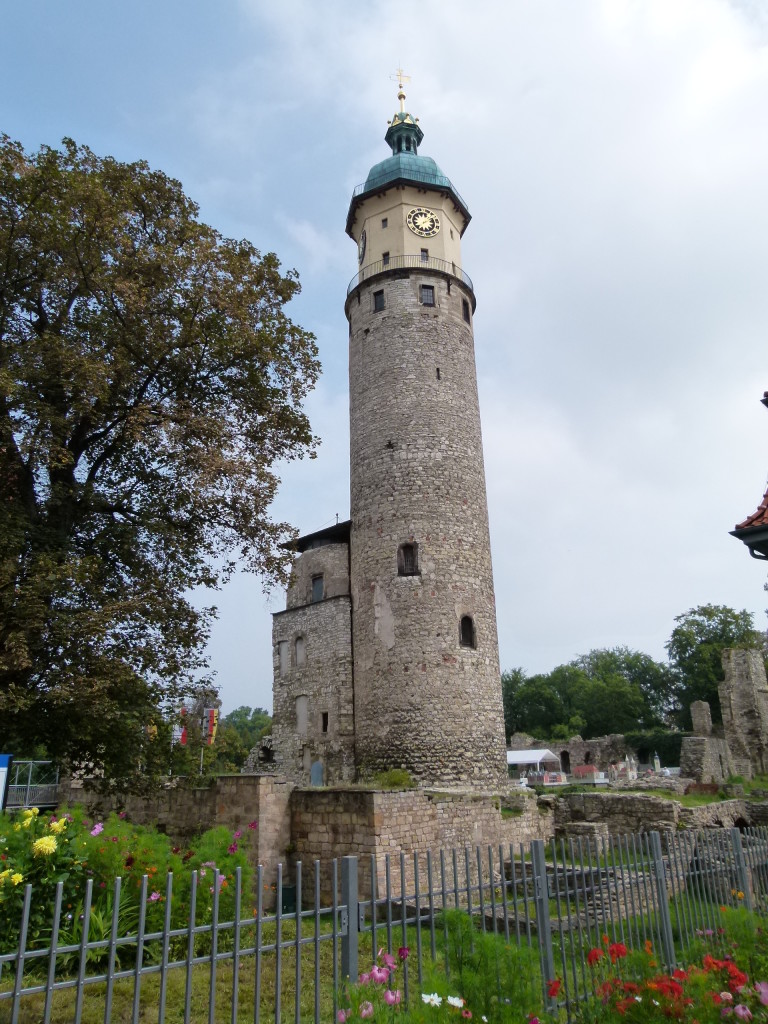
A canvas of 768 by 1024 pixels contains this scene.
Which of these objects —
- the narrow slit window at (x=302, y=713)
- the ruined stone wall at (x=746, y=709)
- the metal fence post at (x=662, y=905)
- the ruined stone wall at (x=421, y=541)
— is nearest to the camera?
the metal fence post at (x=662, y=905)

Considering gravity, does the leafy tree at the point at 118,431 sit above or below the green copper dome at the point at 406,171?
below

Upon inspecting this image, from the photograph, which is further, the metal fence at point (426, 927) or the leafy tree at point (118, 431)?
the leafy tree at point (118, 431)

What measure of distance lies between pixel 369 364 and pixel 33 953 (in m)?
20.5

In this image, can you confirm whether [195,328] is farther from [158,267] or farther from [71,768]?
[71,768]

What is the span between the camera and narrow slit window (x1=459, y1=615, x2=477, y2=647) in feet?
66.1

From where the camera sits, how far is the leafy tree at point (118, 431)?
10141 mm

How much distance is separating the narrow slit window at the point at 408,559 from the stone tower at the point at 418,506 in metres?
0.04

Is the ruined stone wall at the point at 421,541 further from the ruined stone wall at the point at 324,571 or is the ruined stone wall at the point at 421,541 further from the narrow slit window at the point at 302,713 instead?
the narrow slit window at the point at 302,713

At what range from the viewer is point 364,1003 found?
3.90 m

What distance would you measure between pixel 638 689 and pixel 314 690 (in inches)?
1678

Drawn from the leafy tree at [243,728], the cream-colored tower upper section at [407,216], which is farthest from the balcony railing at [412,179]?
the leafy tree at [243,728]

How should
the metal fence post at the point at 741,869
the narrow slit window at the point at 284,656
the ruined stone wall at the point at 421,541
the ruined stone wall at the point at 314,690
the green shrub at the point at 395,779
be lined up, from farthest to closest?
1. the narrow slit window at the point at 284,656
2. the ruined stone wall at the point at 314,690
3. the ruined stone wall at the point at 421,541
4. the green shrub at the point at 395,779
5. the metal fence post at the point at 741,869

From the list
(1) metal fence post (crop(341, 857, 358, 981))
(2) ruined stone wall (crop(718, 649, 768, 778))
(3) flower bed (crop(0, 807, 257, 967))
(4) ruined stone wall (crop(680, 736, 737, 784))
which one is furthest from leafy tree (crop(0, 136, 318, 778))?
(2) ruined stone wall (crop(718, 649, 768, 778))

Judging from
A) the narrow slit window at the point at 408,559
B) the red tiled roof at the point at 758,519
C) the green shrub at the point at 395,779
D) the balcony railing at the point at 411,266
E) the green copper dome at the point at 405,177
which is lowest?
the green shrub at the point at 395,779
